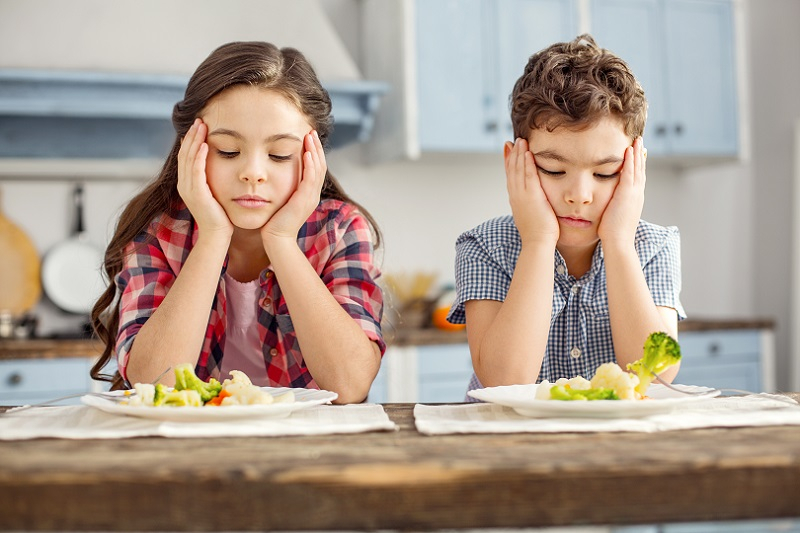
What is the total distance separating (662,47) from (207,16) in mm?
1983

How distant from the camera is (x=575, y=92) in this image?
1.50 meters

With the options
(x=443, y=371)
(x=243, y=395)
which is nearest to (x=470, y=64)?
(x=443, y=371)

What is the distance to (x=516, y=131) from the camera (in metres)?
1.66

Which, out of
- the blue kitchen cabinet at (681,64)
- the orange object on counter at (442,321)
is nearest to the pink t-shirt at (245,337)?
the orange object on counter at (442,321)

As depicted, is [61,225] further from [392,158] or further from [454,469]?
[454,469]

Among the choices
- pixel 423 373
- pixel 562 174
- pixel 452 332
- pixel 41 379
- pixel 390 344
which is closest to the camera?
pixel 562 174

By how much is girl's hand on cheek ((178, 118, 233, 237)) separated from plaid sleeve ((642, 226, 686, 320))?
761 millimetres

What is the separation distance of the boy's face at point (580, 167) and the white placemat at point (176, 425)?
591 millimetres

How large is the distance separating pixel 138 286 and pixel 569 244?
Result: 0.76 m

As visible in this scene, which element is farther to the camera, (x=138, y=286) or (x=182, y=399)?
(x=138, y=286)

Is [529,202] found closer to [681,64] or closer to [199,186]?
[199,186]

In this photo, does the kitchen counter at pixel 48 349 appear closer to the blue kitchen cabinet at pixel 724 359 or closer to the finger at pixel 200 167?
the finger at pixel 200 167

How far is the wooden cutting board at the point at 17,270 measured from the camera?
136 inches

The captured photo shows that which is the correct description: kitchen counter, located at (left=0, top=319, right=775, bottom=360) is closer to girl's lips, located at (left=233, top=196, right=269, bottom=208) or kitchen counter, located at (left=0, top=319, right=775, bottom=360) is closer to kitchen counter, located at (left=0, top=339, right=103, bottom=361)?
kitchen counter, located at (left=0, top=339, right=103, bottom=361)
